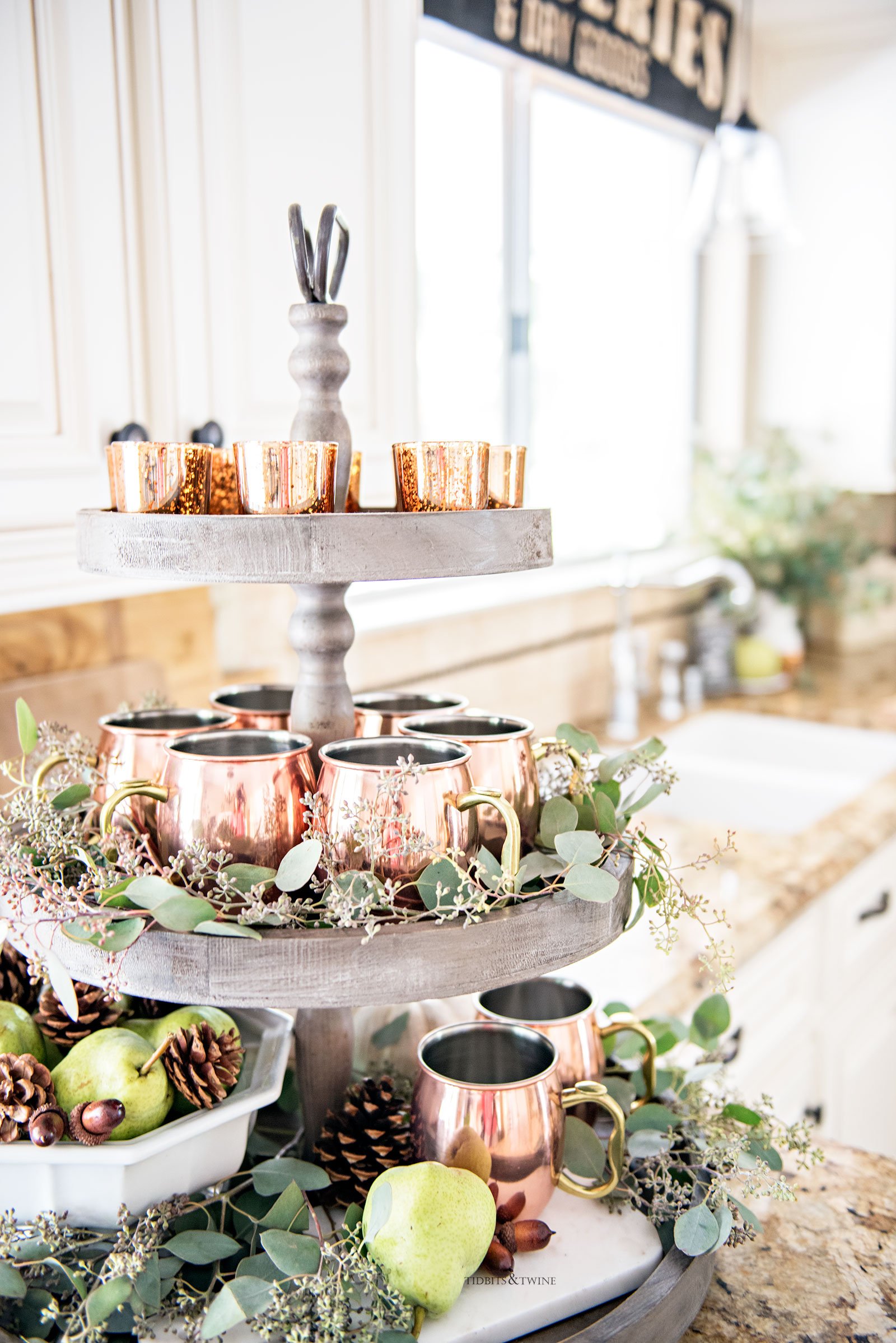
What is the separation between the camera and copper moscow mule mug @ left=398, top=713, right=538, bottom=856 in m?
0.69

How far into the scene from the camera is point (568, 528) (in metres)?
2.46

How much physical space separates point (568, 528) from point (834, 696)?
72 centimetres

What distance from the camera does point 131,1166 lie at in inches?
24.6

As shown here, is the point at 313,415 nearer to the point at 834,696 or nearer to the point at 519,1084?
the point at 519,1084

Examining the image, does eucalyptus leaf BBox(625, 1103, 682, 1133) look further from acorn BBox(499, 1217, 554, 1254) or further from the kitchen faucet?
the kitchen faucet

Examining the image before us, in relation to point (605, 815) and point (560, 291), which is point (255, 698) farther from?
point (560, 291)

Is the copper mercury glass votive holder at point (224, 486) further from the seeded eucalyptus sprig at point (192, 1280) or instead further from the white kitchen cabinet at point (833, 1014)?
the white kitchen cabinet at point (833, 1014)

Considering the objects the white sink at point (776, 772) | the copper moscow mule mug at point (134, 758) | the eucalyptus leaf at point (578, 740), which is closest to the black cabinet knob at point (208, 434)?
the copper moscow mule mug at point (134, 758)

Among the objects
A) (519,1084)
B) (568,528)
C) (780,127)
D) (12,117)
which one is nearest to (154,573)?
(519,1084)

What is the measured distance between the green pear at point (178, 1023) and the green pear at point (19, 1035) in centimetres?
5

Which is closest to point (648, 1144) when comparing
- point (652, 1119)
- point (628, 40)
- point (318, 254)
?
point (652, 1119)

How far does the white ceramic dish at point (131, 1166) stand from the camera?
2.00 feet

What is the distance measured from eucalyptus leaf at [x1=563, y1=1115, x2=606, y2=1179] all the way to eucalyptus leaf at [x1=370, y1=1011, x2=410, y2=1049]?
0.16m

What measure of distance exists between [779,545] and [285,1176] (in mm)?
2258
